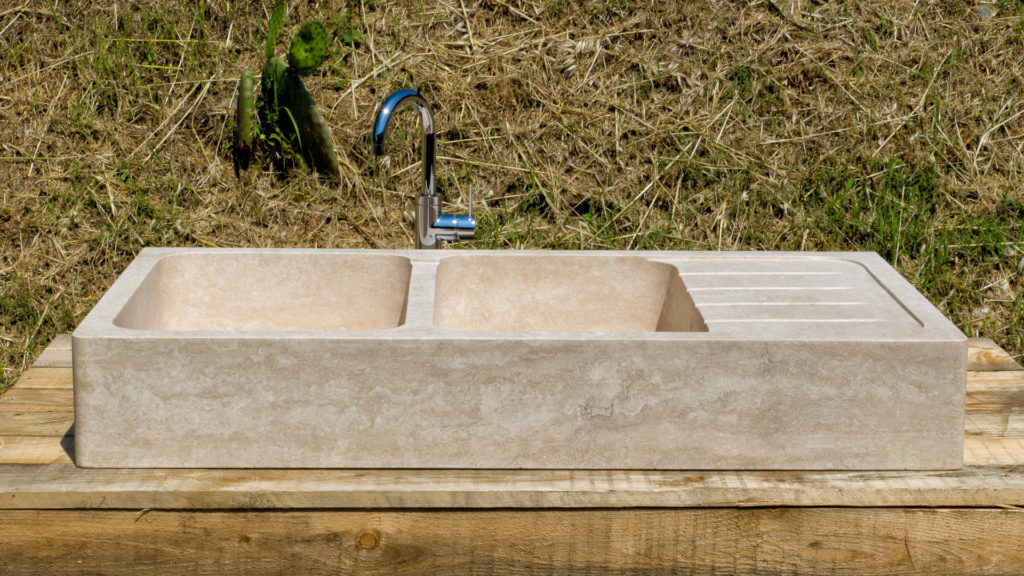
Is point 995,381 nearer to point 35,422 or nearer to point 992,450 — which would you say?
point 992,450

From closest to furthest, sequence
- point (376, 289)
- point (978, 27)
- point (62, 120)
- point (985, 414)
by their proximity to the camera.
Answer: point (985, 414) < point (376, 289) < point (62, 120) < point (978, 27)

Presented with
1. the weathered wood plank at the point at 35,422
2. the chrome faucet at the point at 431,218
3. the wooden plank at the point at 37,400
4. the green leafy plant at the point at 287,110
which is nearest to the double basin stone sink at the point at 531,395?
the weathered wood plank at the point at 35,422

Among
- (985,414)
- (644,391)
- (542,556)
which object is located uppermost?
(644,391)

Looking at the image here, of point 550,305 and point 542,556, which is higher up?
point 550,305

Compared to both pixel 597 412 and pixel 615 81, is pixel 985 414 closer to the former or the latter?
pixel 597 412

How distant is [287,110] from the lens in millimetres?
2465

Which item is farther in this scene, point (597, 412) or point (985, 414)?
point (985, 414)

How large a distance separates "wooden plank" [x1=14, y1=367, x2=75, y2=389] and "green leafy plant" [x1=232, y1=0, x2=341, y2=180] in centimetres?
85

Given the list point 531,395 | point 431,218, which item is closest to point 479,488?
point 531,395

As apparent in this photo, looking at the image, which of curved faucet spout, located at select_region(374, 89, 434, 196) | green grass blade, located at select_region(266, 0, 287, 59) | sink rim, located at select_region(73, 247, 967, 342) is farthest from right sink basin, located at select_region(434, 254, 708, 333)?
green grass blade, located at select_region(266, 0, 287, 59)

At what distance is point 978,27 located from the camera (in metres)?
2.92

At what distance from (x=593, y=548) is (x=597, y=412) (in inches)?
7.0

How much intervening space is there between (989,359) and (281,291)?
4.09ft

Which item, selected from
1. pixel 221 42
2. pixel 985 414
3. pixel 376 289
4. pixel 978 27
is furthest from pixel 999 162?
pixel 221 42
